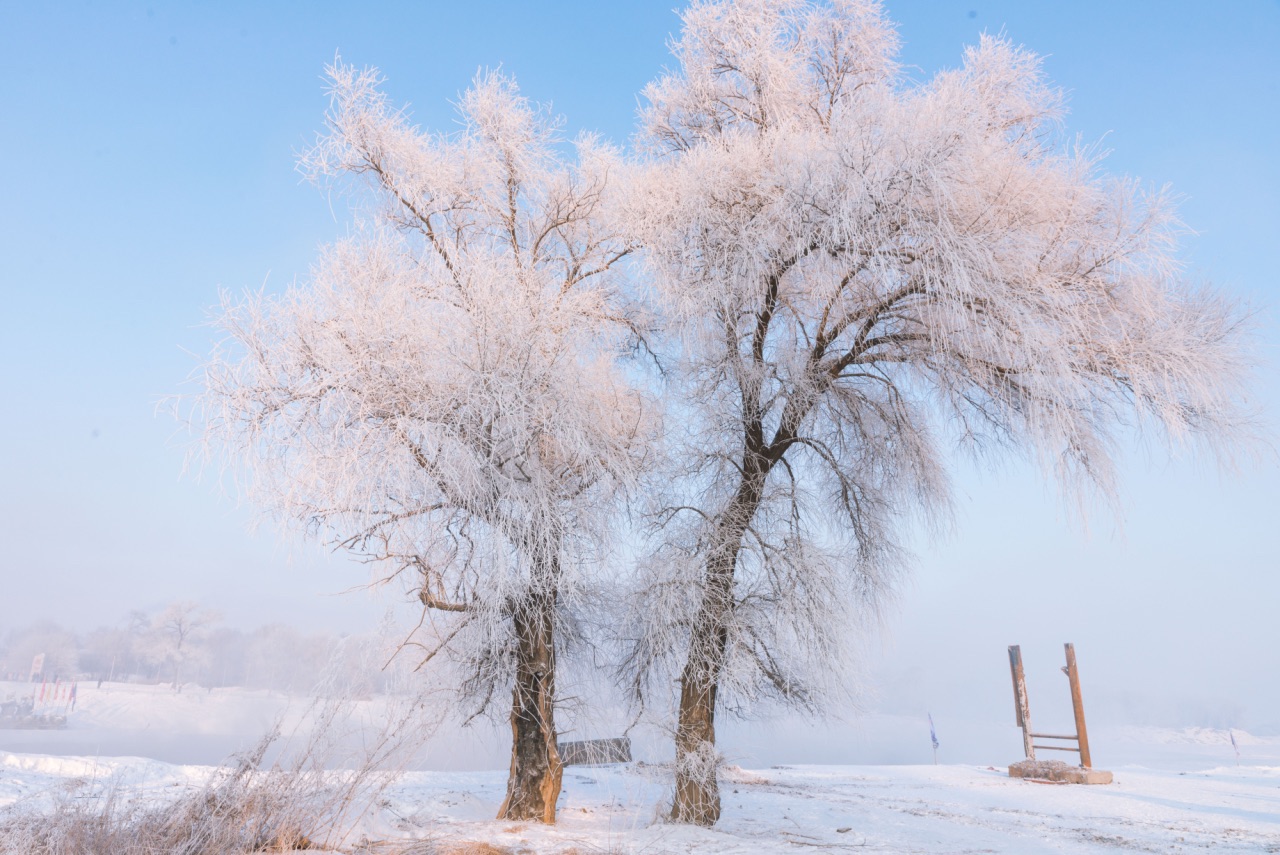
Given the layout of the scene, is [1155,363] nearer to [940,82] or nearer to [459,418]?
[940,82]

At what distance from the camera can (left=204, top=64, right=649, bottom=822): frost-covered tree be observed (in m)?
6.70

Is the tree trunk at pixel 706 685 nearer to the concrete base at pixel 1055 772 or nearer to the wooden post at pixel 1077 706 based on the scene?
the concrete base at pixel 1055 772

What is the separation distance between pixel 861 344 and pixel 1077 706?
33.3ft

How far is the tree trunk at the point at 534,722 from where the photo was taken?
7438 mm

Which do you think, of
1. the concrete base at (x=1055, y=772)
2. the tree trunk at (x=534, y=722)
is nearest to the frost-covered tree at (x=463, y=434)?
the tree trunk at (x=534, y=722)

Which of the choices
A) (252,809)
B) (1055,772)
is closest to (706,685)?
(252,809)

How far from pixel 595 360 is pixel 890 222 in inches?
117

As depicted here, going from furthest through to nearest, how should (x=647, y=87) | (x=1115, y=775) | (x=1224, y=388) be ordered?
(x=1115, y=775) < (x=647, y=87) < (x=1224, y=388)

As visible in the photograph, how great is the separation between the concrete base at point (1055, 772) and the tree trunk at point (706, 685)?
8072 mm

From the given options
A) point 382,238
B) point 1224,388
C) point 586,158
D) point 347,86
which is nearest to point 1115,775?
point 1224,388

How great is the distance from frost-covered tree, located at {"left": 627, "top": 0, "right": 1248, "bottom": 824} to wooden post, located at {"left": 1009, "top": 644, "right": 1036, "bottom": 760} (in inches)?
341

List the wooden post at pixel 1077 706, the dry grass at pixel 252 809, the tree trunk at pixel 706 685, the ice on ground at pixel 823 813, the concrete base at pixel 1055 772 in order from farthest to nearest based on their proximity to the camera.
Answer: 1. the wooden post at pixel 1077 706
2. the concrete base at pixel 1055 772
3. the tree trunk at pixel 706 685
4. the ice on ground at pixel 823 813
5. the dry grass at pixel 252 809

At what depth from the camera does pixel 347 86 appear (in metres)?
8.30

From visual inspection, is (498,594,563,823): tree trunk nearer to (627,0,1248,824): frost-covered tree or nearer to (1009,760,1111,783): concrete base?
(627,0,1248,824): frost-covered tree
